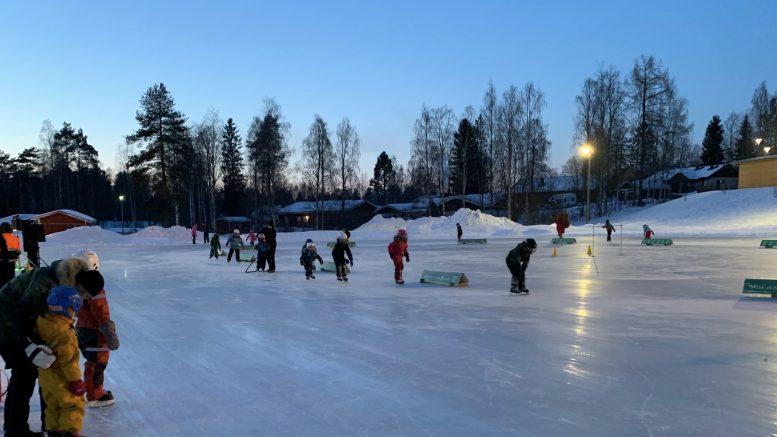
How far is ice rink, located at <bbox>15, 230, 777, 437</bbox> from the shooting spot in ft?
12.6

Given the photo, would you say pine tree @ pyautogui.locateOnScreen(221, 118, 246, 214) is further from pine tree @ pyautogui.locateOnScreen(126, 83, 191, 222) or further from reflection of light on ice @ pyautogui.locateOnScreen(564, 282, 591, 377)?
reflection of light on ice @ pyautogui.locateOnScreen(564, 282, 591, 377)

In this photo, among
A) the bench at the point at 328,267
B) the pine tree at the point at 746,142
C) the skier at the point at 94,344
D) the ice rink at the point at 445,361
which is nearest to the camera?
the ice rink at the point at 445,361

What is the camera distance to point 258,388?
461 centimetres

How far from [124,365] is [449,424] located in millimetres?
3700

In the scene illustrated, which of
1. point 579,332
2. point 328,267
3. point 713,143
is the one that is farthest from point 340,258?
point 713,143

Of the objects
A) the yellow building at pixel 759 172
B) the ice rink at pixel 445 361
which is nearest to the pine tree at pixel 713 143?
the yellow building at pixel 759 172

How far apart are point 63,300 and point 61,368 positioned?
0.44 m

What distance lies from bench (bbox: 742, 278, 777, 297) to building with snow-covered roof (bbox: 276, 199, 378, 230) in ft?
136

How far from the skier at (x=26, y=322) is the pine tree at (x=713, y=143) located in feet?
271

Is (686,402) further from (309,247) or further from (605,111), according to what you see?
(605,111)

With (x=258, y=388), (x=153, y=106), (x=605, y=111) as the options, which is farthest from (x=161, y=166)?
(x=258, y=388)

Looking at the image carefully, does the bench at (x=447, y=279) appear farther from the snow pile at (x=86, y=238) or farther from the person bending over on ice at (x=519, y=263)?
the snow pile at (x=86, y=238)

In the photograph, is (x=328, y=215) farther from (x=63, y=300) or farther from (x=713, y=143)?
(x=713, y=143)

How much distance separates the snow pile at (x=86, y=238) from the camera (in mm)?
32031
